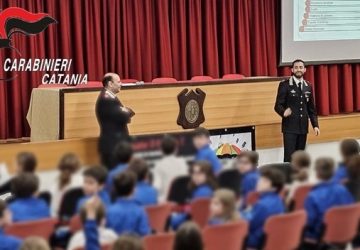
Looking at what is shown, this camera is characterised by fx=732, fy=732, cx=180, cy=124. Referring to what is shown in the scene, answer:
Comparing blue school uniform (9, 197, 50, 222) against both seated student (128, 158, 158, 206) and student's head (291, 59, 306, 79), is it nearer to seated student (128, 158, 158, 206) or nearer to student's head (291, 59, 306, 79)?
seated student (128, 158, 158, 206)

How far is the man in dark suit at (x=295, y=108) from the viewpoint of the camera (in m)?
7.88

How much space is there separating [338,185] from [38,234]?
167cm

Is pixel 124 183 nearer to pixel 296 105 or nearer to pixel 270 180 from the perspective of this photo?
pixel 270 180

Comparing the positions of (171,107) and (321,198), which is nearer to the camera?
(321,198)

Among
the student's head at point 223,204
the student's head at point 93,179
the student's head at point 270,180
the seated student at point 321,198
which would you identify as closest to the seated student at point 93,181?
the student's head at point 93,179

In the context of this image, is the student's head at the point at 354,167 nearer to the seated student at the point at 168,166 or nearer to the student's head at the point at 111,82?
the seated student at the point at 168,166

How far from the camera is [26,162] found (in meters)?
2.87

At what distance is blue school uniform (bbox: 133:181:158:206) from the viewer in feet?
10.5

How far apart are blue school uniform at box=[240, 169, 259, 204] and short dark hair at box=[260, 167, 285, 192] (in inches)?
1.7

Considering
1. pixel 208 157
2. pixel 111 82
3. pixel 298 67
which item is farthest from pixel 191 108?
pixel 208 157

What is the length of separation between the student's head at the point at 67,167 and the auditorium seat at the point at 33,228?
0.28 metres

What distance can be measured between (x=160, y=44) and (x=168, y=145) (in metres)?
7.10
